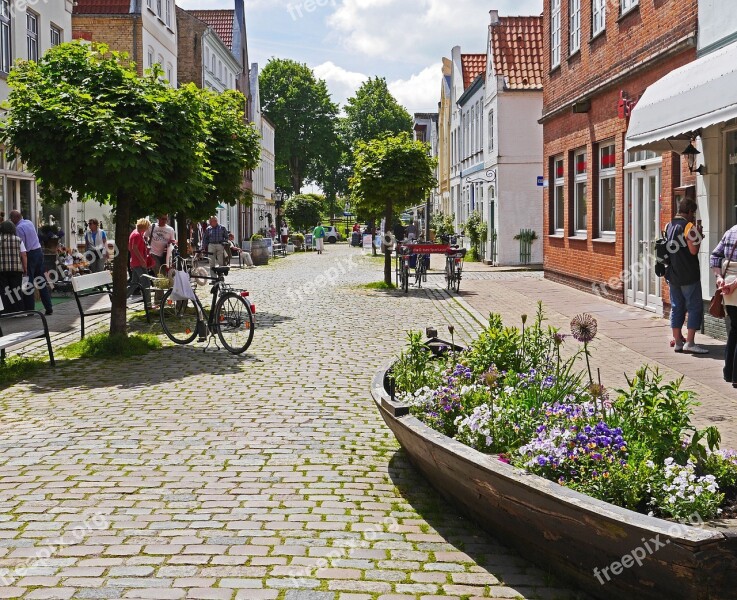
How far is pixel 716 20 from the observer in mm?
12031

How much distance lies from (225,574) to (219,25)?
195 feet

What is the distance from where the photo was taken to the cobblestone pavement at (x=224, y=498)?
428cm

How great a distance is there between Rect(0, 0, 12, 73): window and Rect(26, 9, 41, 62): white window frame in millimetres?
1184

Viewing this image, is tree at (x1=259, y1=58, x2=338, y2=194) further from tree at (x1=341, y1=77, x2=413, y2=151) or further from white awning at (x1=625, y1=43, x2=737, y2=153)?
white awning at (x1=625, y1=43, x2=737, y2=153)

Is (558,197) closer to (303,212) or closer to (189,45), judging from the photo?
(189,45)

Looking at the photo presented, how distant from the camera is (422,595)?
4113 millimetres

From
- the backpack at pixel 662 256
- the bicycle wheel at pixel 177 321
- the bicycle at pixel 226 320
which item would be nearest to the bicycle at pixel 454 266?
the bicycle wheel at pixel 177 321

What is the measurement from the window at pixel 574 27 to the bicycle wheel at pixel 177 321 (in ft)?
34.8

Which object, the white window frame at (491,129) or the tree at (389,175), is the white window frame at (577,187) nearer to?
the tree at (389,175)

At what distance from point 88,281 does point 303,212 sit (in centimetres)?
6000

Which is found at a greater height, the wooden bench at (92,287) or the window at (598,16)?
the window at (598,16)

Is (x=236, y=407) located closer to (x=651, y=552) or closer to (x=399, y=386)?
(x=399, y=386)

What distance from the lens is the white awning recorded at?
32.4 ft

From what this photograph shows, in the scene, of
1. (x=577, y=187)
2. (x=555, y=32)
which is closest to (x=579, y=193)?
(x=577, y=187)
